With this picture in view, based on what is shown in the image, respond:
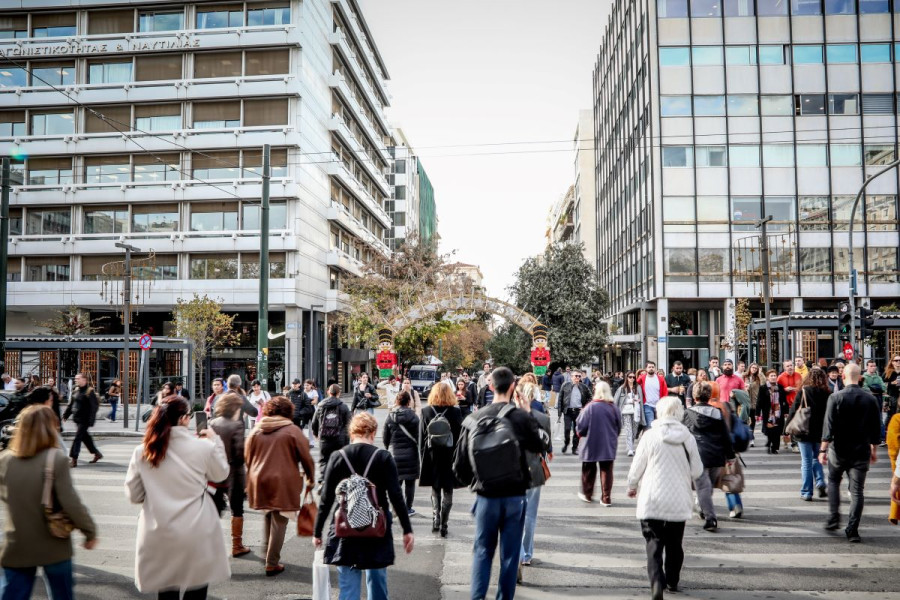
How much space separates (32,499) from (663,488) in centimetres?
461

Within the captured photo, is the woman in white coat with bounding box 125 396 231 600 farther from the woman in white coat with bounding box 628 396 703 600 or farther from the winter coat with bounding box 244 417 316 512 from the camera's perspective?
the woman in white coat with bounding box 628 396 703 600

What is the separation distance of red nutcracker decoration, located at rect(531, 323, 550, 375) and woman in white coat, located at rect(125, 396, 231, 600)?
23.6 meters

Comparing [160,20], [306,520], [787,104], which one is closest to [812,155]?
[787,104]

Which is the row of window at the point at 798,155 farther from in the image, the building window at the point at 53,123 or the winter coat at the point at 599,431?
the building window at the point at 53,123

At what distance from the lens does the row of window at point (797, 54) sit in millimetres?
38594

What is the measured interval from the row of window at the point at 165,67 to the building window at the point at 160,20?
5.28 ft

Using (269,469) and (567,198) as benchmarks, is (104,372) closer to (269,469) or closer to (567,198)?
(269,469)

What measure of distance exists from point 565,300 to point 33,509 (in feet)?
140

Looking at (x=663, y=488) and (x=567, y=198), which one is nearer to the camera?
(x=663, y=488)

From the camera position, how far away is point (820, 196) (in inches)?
1521

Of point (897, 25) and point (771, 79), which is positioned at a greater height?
point (897, 25)

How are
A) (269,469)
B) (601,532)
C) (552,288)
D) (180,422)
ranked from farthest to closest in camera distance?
(552,288) < (601,532) < (269,469) < (180,422)

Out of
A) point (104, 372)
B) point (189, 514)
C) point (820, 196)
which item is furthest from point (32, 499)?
point (820, 196)

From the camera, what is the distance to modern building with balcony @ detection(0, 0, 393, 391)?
37281mm
